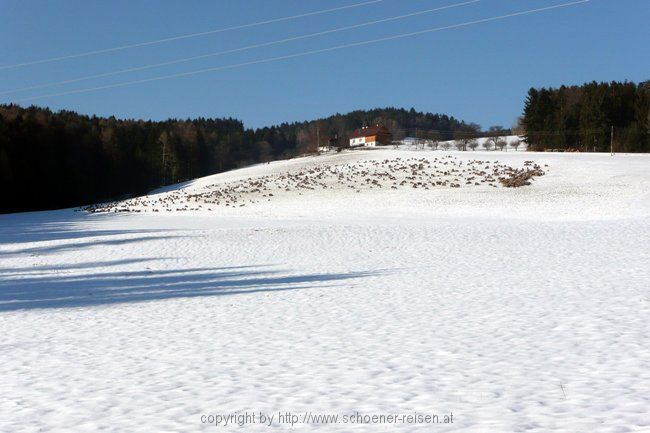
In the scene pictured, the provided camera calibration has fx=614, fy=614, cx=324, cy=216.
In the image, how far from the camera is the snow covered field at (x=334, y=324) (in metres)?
8.23

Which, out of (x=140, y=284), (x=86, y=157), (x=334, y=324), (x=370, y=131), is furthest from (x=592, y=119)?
(x=334, y=324)

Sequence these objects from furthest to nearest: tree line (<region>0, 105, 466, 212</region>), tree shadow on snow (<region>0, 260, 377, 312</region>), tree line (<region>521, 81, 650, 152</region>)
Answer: tree line (<region>521, 81, 650, 152</region>) < tree line (<region>0, 105, 466, 212</region>) < tree shadow on snow (<region>0, 260, 377, 312</region>)

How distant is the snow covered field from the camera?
823 centimetres

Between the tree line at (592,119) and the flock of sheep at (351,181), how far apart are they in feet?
100

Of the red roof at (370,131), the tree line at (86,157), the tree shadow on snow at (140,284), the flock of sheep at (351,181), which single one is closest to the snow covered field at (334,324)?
the tree shadow on snow at (140,284)

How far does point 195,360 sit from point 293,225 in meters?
27.1

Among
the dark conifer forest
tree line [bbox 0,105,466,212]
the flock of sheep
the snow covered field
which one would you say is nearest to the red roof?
the dark conifer forest

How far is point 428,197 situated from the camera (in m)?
49.7

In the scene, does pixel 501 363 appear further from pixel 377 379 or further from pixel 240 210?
pixel 240 210

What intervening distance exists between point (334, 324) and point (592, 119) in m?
86.1

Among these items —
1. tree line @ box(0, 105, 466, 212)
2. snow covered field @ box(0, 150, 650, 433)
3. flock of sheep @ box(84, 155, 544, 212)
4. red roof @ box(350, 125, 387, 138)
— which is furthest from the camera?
red roof @ box(350, 125, 387, 138)

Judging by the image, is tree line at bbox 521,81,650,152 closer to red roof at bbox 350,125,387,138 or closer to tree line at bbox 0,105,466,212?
red roof at bbox 350,125,387,138

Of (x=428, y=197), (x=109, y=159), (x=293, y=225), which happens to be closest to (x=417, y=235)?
(x=293, y=225)

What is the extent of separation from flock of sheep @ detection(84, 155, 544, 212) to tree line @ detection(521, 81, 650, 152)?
100 ft
